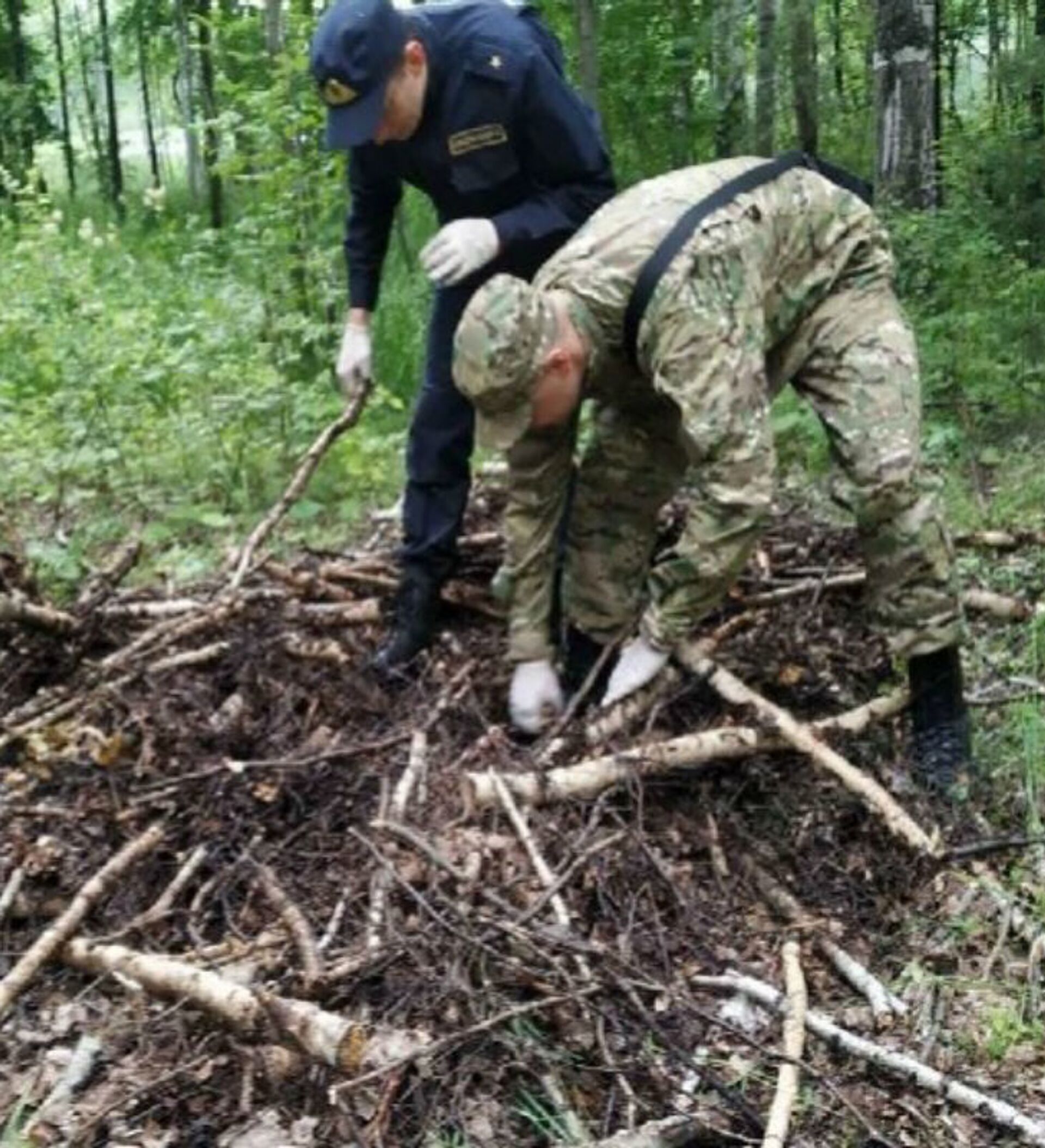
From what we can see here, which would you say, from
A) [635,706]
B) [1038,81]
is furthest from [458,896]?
[1038,81]

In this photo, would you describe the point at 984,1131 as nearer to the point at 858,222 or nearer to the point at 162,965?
the point at 162,965

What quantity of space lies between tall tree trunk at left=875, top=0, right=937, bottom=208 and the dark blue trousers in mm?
3531

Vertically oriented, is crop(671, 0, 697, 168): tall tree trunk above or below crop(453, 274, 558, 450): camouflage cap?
above

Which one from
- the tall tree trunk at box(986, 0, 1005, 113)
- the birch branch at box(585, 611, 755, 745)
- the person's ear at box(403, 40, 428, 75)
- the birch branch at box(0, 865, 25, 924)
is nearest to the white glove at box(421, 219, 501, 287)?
the person's ear at box(403, 40, 428, 75)

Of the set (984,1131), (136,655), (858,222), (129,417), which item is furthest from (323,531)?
(984,1131)

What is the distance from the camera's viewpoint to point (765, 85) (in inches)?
369

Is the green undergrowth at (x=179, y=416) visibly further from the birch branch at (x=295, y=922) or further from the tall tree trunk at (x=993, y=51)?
the tall tree trunk at (x=993, y=51)

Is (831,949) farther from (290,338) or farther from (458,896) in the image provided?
(290,338)

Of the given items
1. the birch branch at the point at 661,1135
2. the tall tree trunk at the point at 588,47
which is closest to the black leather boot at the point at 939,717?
the birch branch at the point at 661,1135

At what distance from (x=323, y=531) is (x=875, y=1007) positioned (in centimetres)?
316

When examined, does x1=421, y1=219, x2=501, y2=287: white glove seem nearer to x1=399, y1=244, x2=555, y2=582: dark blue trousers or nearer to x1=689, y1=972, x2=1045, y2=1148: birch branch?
x1=399, y1=244, x2=555, y2=582: dark blue trousers

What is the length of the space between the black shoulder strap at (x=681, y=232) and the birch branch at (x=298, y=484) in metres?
1.12

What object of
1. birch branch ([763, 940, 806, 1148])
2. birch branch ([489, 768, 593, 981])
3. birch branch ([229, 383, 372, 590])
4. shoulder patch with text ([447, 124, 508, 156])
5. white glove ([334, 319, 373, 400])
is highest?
shoulder patch with text ([447, 124, 508, 156])

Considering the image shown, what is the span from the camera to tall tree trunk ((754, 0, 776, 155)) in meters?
9.36
